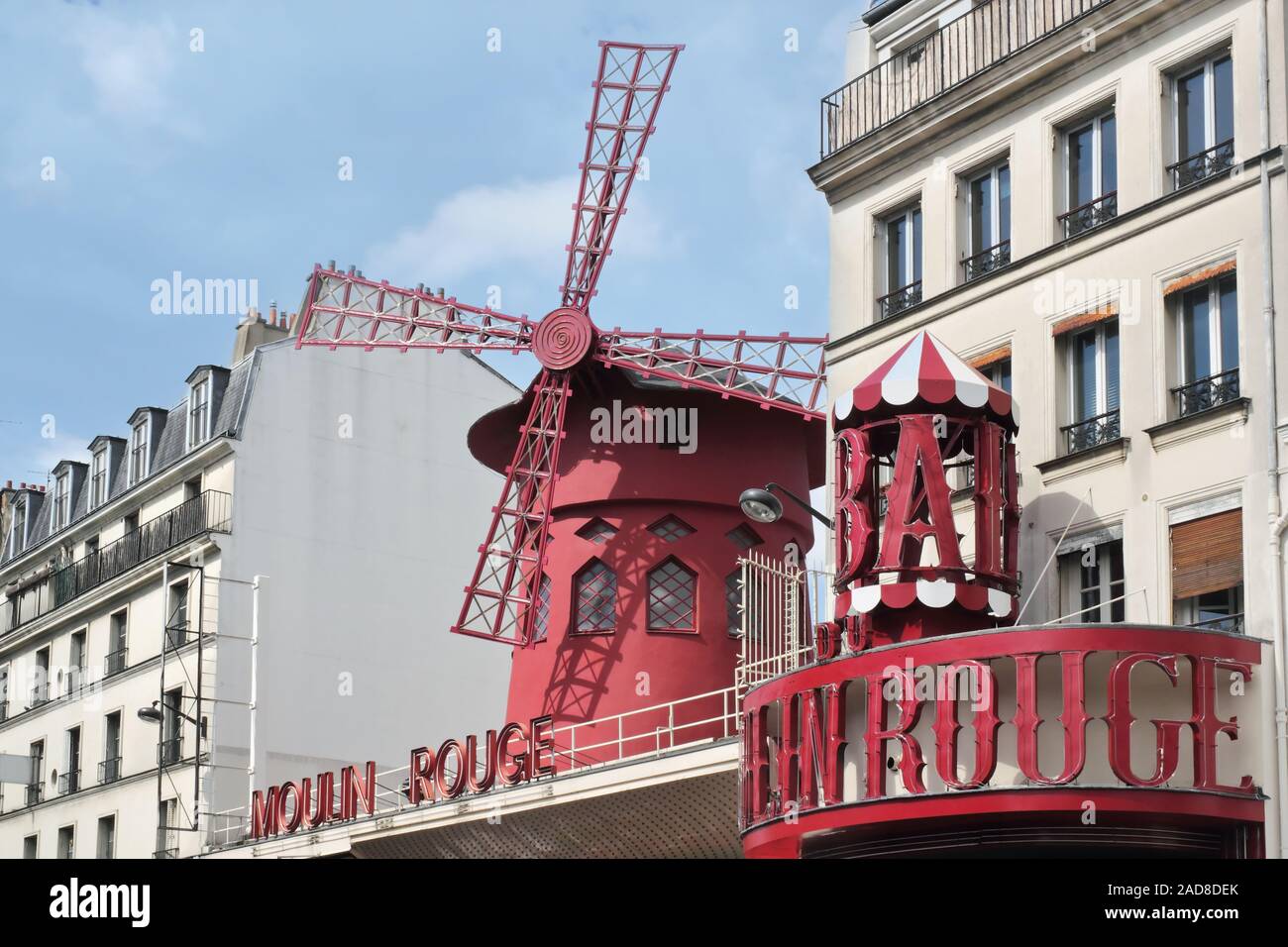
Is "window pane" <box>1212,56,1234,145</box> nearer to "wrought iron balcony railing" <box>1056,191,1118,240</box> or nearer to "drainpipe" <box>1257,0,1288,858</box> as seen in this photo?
"drainpipe" <box>1257,0,1288,858</box>

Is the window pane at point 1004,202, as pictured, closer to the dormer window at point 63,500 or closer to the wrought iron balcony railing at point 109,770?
the wrought iron balcony railing at point 109,770

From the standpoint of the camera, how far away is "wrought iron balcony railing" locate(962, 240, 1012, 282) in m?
18.8

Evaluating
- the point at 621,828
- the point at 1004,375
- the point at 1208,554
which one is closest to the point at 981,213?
the point at 1004,375

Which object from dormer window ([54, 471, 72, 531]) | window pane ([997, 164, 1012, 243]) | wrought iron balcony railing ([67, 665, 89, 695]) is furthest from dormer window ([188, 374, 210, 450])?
window pane ([997, 164, 1012, 243])

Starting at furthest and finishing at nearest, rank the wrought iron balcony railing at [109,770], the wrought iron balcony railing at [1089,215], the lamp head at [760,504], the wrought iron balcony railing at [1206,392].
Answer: the wrought iron balcony railing at [109,770], the lamp head at [760,504], the wrought iron balcony railing at [1089,215], the wrought iron balcony railing at [1206,392]

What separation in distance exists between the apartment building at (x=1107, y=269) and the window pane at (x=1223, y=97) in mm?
19

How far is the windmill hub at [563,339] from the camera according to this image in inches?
1001

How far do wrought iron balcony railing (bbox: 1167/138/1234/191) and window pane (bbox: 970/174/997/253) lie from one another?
2.15 meters

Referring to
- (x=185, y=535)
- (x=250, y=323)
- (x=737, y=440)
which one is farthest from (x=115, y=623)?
(x=737, y=440)

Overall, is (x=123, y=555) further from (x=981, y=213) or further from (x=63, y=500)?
(x=981, y=213)

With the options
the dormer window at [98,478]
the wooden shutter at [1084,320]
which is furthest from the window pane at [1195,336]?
the dormer window at [98,478]

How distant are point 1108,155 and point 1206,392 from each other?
8.24 feet

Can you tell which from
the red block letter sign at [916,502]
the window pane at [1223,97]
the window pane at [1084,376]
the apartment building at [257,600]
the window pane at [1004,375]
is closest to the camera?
the red block letter sign at [916,502]
